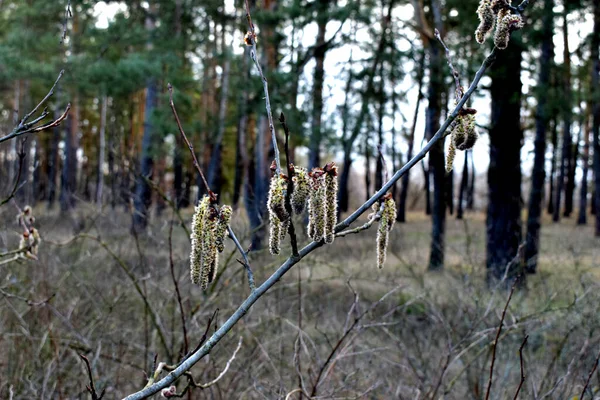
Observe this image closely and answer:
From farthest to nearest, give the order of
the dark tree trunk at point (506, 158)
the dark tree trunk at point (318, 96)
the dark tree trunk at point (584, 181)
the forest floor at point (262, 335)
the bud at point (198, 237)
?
the dark tree trunk at point (584, 181) < the dark tree trunk at point (318, 96) < the dark tree trunk at point (506, 158) < the forest floor at point (262, 335) < the bud at point (198, 237)

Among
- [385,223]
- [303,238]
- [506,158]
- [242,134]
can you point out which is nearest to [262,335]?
[303,238]

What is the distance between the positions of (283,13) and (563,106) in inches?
234

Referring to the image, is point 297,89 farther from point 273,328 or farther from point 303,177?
point 303,177

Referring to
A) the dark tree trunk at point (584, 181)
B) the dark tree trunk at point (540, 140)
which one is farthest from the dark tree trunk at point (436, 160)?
the dark tree trunk at point (584, 181)

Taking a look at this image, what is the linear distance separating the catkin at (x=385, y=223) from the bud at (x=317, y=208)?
222 mm

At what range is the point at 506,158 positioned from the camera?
33.3 feet

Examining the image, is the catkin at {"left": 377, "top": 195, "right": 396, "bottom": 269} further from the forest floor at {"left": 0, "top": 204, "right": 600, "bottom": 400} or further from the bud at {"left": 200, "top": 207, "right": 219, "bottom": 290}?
the forest floor at {"left": 0, "top": 204, "right": 600, "bottom": 400}

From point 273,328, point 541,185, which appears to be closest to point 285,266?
point 273,328

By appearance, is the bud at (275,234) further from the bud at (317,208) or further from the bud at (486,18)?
the bud at (486,18)

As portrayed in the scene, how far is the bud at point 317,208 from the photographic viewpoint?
49.8 inches

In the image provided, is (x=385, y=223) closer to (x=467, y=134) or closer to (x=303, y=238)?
(x=467, y=134)

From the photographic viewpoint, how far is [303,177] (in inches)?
50.2

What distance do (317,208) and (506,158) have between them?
9564 mm

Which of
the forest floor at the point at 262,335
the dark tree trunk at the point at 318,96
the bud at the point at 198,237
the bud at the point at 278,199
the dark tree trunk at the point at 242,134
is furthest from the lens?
the dark tree trunk at the point at 242,134
